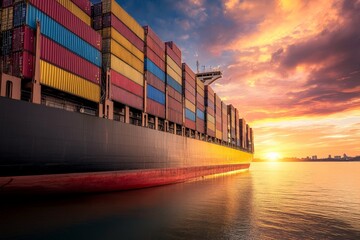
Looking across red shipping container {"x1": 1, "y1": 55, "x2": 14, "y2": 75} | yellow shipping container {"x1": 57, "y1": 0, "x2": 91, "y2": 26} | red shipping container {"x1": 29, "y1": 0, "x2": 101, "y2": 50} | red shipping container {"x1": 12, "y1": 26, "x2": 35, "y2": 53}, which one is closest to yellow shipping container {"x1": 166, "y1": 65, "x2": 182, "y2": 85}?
yellow shipping container {"x1": 57, "y1": 0, "x2": 91, "y2": 26}

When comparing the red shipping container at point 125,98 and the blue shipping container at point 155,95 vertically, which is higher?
the blue shipping container at point 155,95

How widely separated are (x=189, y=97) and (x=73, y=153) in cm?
2460

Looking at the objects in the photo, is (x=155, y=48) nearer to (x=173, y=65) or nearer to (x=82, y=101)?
(x=173, y=65)

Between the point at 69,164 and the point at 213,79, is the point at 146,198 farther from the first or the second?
the point at 213,79

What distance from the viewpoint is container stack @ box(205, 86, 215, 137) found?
148 feet

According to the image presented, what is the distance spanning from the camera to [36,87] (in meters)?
14.4

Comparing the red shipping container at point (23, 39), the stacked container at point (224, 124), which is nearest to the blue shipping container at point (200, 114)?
the stacked container at point (224, 124)

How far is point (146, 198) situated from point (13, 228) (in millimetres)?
8256

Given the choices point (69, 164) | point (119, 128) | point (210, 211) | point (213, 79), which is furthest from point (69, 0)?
point (213, 79)

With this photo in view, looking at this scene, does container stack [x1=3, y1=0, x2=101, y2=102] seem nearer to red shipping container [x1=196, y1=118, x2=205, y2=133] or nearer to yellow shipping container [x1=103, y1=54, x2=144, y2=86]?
yellow shipping container [x1=103, y1=54, x2=144, y2=86]

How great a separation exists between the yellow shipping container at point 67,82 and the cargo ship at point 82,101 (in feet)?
0.21

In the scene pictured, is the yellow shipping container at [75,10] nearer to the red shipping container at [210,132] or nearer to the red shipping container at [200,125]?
the red shipping container at [200,125]

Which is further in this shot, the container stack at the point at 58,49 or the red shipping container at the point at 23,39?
the container stack at the point at 58,49

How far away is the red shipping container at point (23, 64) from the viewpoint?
14.3m
